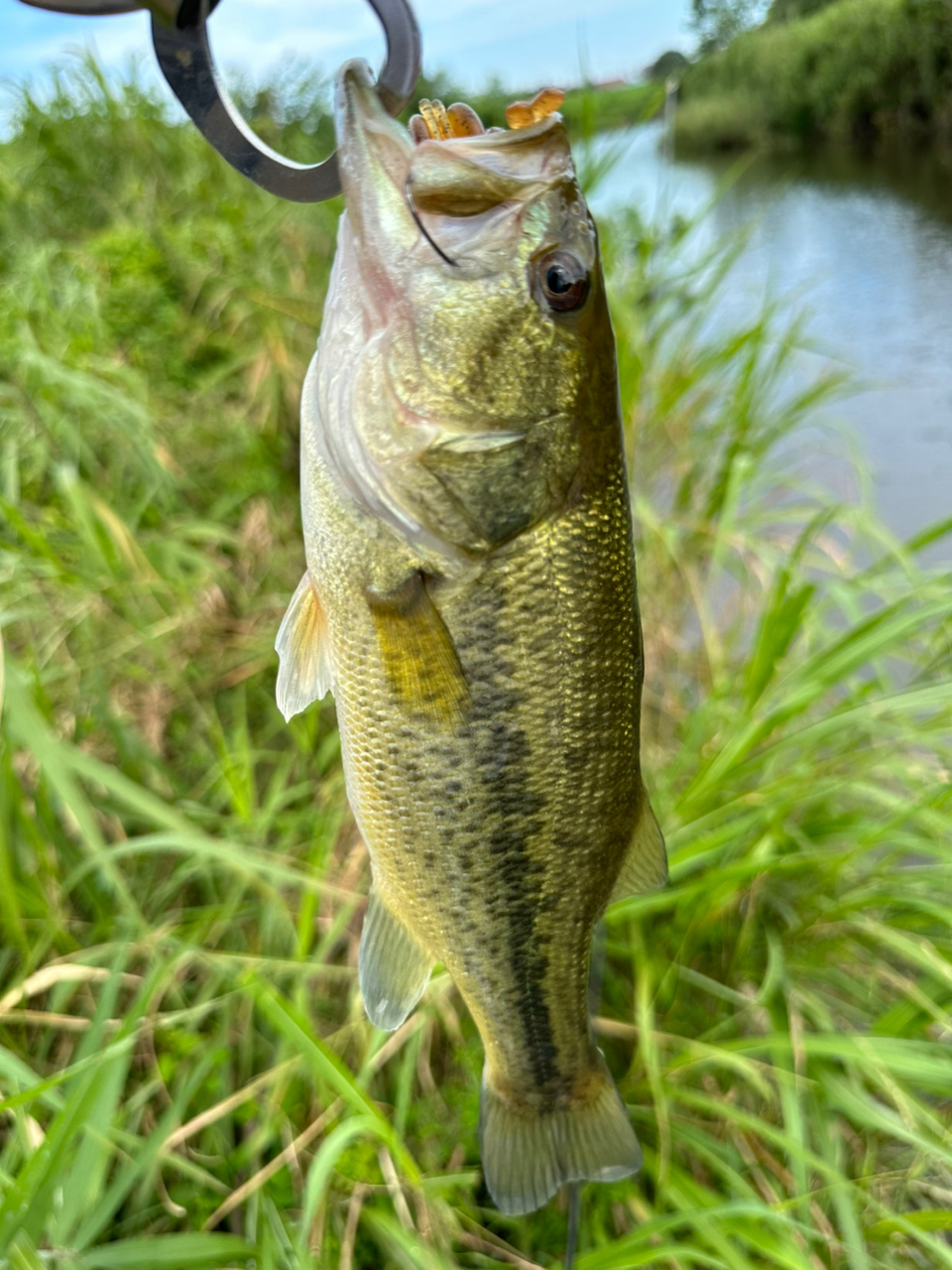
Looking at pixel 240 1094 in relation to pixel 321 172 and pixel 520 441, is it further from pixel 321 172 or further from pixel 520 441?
pixel 321 172

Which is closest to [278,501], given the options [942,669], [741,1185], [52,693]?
[52,693]

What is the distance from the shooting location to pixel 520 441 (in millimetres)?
988

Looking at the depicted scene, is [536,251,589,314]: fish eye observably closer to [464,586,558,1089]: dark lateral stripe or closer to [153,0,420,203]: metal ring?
[153,0,420,203]: metal ring

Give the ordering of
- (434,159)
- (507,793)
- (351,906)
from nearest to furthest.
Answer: (434,159)
(507,793)
(351,906)

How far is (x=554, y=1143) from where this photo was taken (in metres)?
1.14

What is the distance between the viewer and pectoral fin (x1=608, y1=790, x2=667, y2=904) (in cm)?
106

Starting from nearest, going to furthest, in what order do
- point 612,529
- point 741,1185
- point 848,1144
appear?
point 612,529 → point 741,1185 → point 848,1144

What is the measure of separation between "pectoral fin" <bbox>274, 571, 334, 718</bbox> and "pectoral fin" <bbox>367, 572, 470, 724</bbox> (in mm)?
106

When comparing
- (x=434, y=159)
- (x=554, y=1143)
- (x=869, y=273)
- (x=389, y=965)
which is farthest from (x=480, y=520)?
(x=869, y=273)

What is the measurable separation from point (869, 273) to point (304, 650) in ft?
37.2

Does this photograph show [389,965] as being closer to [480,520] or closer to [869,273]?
[480,520]

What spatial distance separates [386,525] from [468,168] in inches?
17.0

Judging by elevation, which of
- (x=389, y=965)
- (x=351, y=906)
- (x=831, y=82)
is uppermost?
(x=831, y=82)

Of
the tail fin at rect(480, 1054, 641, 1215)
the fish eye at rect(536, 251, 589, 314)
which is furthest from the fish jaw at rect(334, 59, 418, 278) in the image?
the tail fin at rect(480, 1054, 641, 1215)
